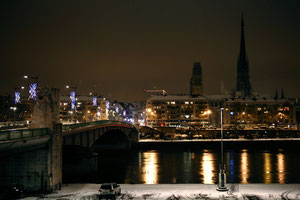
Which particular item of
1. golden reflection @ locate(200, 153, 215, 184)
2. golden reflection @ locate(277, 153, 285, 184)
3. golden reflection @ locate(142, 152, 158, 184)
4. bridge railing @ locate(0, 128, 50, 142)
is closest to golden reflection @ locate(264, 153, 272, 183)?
golden reflection @ locate(277, 153, 285, 184)

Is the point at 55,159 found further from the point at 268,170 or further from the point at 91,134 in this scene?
the point at 268,170

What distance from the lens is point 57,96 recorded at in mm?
42281

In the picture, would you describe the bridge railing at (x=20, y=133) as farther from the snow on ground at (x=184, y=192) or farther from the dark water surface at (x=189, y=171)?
the dark water surface at (x=189, y=171)

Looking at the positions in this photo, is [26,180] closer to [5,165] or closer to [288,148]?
[5,165]

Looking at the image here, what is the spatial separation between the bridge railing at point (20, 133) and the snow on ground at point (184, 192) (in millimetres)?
5569

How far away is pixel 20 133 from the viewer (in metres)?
33.0

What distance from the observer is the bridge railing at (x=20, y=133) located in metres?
29.9

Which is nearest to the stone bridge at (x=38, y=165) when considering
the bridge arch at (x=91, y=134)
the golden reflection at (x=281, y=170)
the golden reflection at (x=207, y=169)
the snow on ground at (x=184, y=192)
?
the snow on ground at (x=184, y=192)

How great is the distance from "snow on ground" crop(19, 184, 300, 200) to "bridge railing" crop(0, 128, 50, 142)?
219 inches

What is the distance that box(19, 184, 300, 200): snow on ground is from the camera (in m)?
33.8

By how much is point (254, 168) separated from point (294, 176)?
11.0m

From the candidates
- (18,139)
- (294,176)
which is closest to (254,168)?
(294,176)

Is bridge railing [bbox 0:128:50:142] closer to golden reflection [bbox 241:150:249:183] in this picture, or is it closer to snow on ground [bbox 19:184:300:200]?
snow on ground [bbox 19:184:300:200]

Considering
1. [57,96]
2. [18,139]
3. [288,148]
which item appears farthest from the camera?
[288,148]
